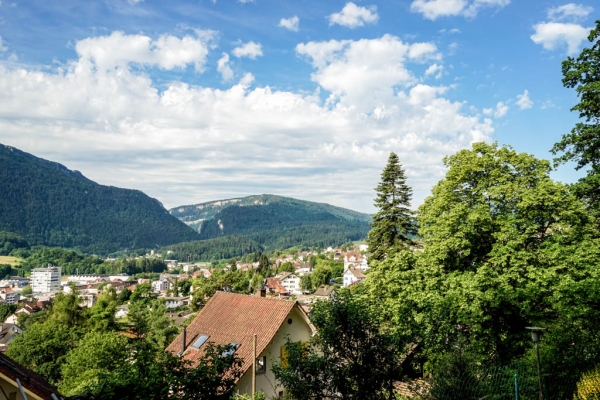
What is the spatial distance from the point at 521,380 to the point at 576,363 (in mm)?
1480

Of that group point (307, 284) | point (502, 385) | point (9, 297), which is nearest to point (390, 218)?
point (502, 385)

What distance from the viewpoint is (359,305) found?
8.64m

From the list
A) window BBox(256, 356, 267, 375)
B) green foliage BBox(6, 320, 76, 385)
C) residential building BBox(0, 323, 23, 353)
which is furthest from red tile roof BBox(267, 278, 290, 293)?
window BBox(256, 356, 267, 375)

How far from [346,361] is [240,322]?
14033 mm

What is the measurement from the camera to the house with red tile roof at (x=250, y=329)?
19109 millimetres

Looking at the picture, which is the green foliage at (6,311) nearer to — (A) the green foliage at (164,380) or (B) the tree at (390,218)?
(B) the tree at (390,218)

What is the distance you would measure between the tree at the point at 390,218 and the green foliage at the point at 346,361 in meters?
18.0

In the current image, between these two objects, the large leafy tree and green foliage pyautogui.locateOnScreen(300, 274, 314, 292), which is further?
green foliage pyautogui.locateOnScreen(300, 274, 314, 292)

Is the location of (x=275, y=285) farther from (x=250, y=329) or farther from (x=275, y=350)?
(x=275, y=350)

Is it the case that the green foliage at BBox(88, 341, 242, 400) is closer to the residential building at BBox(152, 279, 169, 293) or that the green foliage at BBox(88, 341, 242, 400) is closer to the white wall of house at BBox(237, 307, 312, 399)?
the white wall of house at BBox(237, 307, 312, 399)

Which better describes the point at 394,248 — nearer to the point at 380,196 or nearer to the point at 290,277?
the point at 380,196

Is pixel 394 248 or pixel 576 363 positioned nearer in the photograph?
pixel 576 363

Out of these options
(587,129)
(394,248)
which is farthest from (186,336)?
(587,129)

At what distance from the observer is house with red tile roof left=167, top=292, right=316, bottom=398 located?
752 inches
